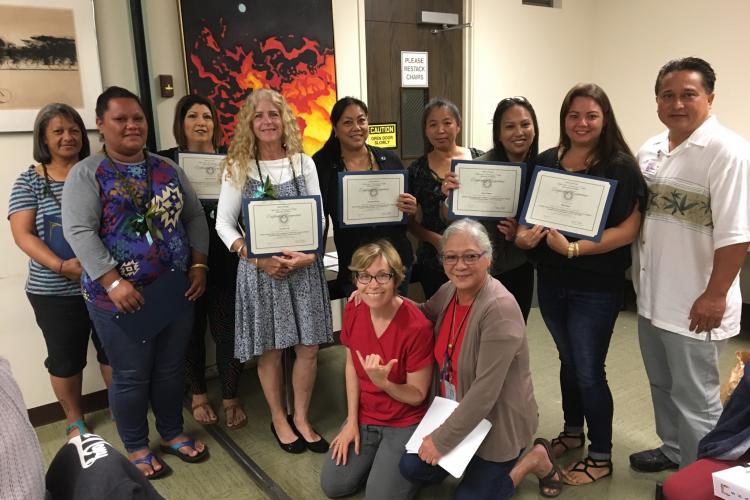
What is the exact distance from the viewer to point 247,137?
6.93ft

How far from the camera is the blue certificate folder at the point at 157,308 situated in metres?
2.04

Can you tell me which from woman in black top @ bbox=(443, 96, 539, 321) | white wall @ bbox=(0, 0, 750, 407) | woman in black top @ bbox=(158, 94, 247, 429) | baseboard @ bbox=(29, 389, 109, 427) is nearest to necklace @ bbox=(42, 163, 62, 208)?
white wall @ bbox=(0, 0, 750, 407)

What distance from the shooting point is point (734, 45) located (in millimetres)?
3807

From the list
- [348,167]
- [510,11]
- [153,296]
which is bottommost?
[153,296]

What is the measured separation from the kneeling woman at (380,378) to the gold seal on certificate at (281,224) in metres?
0.28

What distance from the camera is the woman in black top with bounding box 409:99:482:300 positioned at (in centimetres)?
238

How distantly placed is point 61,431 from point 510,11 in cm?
414

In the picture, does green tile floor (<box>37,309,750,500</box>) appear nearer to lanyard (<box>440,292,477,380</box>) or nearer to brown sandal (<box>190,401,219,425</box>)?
brown sandal (<box>190,401,219,425</box>)

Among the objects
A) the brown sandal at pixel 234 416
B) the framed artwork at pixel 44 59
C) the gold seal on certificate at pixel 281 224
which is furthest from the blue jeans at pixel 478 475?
the framed artwork at pixel 44 59

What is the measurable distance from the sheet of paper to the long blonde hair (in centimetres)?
113

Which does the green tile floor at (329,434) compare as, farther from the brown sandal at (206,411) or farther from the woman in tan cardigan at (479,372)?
the woman in tan cardigan at (479,372)

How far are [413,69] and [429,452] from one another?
287 centimetres

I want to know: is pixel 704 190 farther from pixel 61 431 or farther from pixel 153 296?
pixel 61 431

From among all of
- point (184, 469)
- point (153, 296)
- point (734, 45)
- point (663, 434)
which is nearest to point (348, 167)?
point (153, 296)
